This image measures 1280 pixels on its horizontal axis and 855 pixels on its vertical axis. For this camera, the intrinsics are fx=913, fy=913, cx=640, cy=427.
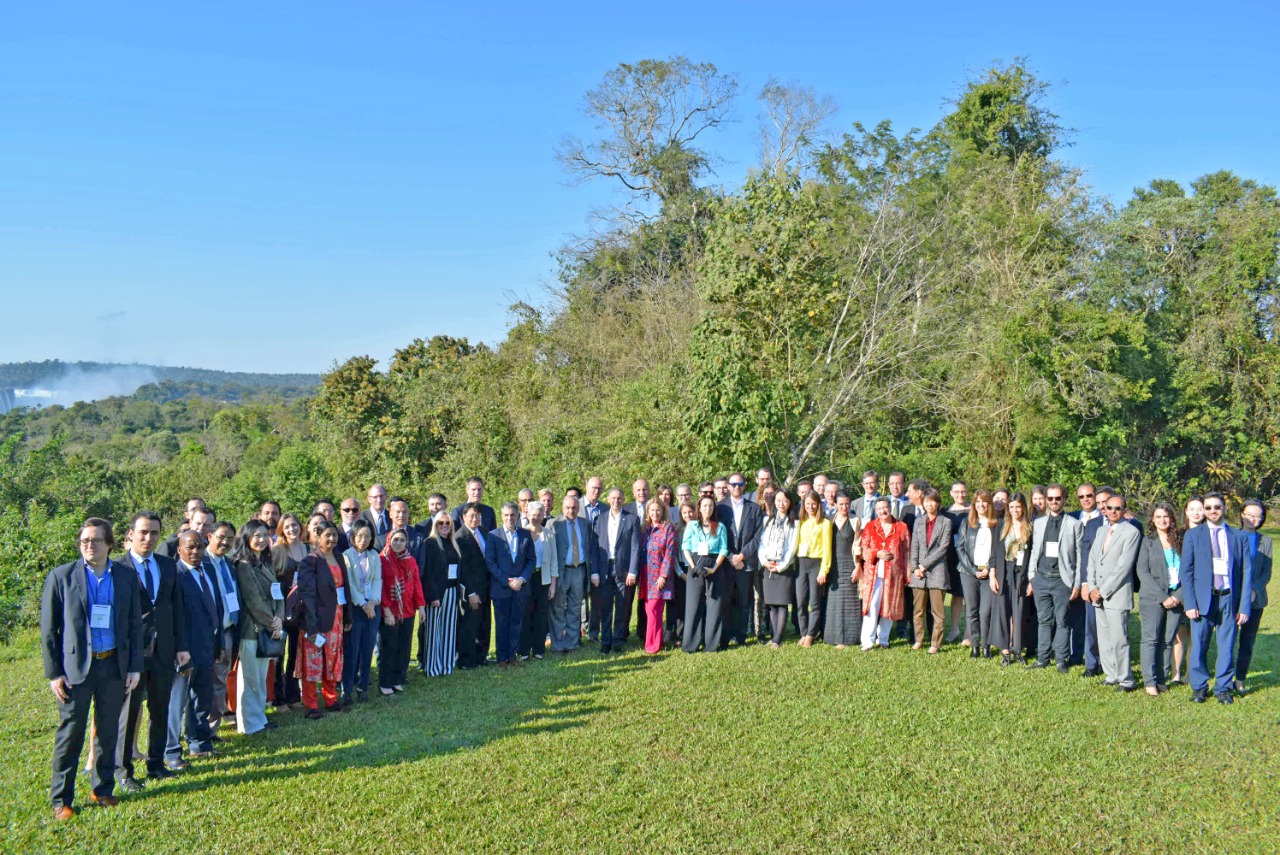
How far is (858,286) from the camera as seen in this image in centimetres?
1784

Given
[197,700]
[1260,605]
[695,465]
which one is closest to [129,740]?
[197,700]

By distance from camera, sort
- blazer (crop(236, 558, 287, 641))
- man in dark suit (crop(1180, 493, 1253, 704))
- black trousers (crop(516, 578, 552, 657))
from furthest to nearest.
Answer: black trousers (crop(516, 578, 552, 657)) → man in dark suit (crop(1180, 493, 1253, 704)) → blazer (crop(236, 558, 287, 641))

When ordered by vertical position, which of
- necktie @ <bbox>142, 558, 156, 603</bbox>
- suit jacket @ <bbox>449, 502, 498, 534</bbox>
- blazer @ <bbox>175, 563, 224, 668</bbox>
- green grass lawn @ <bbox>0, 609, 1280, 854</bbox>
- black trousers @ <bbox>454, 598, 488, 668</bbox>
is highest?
suit jacket @ <bbox>449, 502, 498, 534</bbox>

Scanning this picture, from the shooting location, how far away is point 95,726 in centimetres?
576

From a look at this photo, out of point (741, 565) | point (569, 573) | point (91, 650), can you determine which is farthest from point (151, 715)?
point (741, 565)

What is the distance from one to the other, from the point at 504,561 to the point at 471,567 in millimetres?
341

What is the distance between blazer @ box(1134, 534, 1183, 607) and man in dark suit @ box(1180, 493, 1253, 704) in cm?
17

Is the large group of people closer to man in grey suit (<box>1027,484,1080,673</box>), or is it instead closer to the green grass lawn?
man in grey suit (<box>1027,484,1080,673</box>)

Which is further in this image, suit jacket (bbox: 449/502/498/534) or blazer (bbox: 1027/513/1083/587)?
suit jacket (bbox: 449/502/498/534)

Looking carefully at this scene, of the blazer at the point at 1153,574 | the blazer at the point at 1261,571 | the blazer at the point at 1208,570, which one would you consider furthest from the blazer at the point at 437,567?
the blazer at the point at 1261,571

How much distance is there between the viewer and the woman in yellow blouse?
391 inches

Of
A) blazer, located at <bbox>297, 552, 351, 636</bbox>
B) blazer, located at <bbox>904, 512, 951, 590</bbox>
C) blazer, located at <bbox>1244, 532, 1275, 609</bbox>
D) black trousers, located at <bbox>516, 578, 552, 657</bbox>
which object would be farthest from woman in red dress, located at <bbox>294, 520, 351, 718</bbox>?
blazer, located at <bbox>1244, 532, 1275, 609</bbox>

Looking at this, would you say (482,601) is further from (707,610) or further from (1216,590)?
(1216,590)

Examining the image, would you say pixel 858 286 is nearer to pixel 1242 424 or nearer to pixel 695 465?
pixel 695 465
